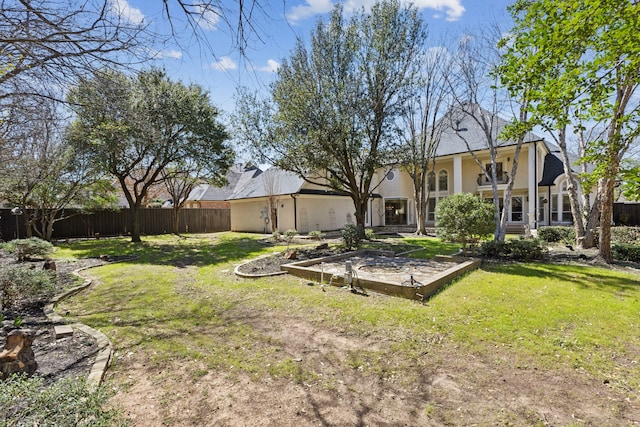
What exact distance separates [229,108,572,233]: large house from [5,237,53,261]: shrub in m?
10.6

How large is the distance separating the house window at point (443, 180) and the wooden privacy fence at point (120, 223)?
18.0 m

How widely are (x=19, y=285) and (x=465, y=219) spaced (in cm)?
1030

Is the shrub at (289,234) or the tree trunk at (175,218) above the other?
the tree trunk at (175,218)

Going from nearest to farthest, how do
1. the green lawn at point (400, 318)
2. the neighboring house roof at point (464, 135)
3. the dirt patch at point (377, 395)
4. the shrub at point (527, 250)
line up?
the dirt patch at point (377, 395)
the green lawn at point (400, 318)
the shrub at point (527, 250)
the neighboring house roof at point (464, 135)

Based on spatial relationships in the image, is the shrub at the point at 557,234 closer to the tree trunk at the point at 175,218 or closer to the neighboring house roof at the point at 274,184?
the neighboring house roof at the point at 274,184

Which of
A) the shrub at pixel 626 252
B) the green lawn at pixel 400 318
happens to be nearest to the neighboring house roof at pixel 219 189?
the green lawn at pixel 400 318

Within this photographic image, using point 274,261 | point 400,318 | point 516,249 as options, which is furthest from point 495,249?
point 274,261

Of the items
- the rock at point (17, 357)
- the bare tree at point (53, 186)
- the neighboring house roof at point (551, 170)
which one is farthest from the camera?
the neighboring house roof at point (551, 170)

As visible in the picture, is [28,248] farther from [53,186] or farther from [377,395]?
[377,395]

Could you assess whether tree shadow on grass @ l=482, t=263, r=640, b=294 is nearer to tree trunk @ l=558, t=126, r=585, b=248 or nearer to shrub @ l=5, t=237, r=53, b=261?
tree trunk @ l=558, t=126, r=585, b=248

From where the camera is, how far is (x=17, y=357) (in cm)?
296

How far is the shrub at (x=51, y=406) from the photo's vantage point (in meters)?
1.60

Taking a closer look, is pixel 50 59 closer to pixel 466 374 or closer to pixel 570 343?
pixel 466 374

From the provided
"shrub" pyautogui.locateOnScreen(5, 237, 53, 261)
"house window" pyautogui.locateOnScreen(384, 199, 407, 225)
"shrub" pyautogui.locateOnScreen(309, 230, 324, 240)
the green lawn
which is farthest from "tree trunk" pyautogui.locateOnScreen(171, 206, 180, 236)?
"house window" pyautogui.locateOnScreen(384, 199, 407, 225)
